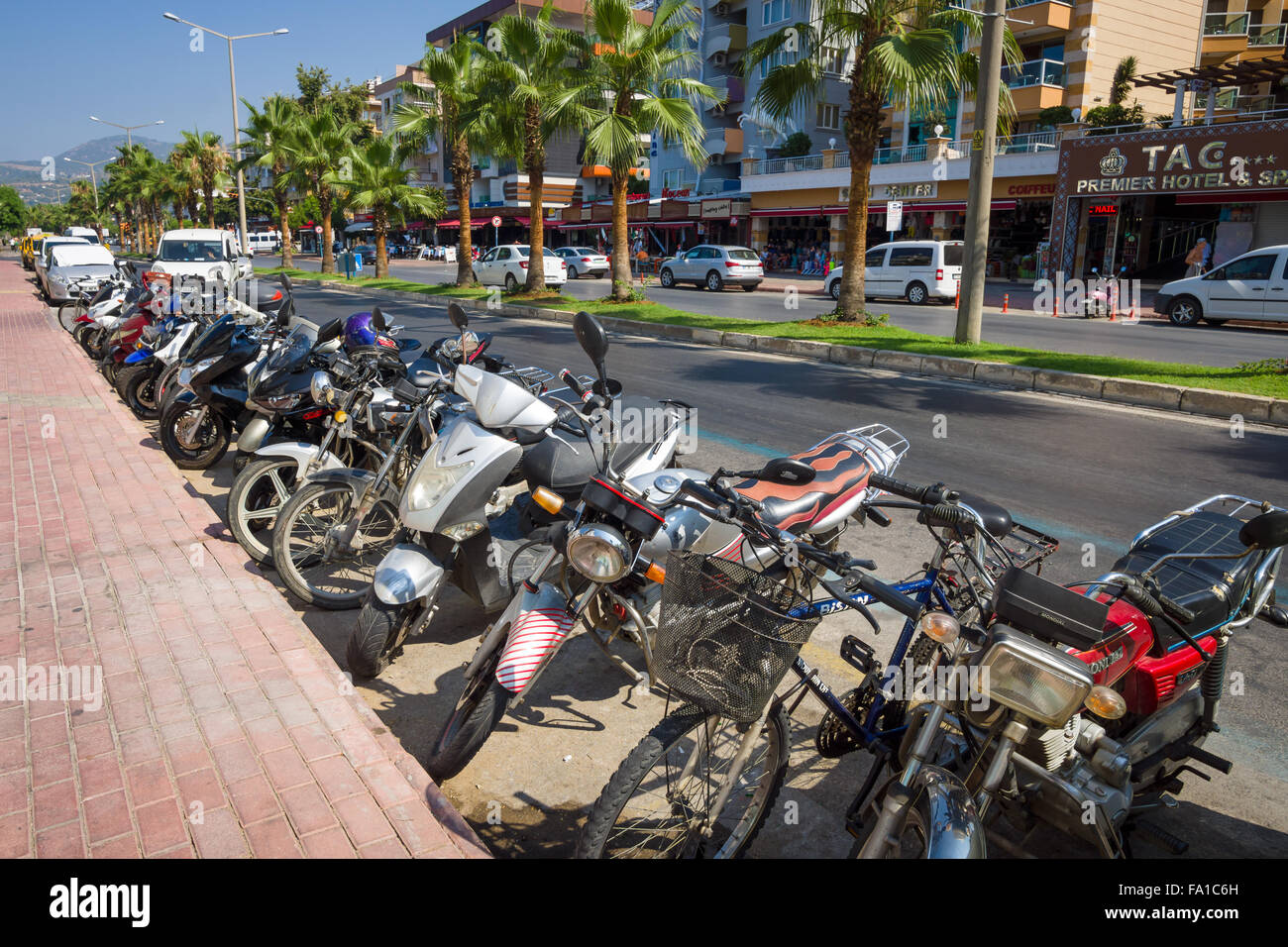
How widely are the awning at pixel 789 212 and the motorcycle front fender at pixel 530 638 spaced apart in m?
37.6

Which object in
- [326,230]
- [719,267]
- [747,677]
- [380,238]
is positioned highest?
[326,230]

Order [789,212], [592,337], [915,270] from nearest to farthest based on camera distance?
[592,337]
[915,270]
[789,212]

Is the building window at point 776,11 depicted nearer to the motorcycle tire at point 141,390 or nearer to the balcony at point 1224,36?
the balcony at point 1224,36

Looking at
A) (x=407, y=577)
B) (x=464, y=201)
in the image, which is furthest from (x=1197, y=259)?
(x=407, y=577)

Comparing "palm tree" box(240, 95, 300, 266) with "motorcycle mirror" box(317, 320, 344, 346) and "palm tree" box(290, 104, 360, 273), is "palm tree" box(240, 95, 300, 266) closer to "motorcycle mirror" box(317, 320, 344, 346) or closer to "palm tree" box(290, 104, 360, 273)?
"palm tree" box(290, 104, 360, 273)

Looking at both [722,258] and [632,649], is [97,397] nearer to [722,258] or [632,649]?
[632,649]

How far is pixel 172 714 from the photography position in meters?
3.28

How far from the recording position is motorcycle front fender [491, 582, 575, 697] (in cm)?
285

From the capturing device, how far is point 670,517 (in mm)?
3416

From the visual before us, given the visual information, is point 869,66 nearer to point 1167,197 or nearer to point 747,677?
point 747,677

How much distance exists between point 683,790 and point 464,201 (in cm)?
2708

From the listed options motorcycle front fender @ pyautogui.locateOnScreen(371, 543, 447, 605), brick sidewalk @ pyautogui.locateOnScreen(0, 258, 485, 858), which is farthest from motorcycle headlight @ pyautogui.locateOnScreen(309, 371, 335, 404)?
motorcycle front fender @ pyautogui.locateOnScreen(371, 543, 447, 605)

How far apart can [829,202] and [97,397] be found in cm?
3293
